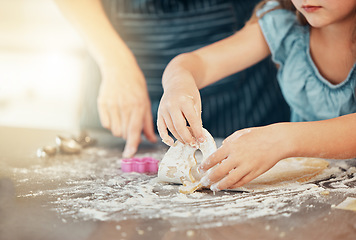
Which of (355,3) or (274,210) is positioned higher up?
(355,3)

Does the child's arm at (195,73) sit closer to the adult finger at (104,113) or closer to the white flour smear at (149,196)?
the white flour smear at (149,196)

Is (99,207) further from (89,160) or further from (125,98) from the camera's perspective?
(125,98)

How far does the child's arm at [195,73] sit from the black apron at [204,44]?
0.17m

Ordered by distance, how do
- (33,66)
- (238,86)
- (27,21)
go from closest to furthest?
(238,86) < (27,21) < (33,66)

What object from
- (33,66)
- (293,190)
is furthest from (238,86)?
(33,66)

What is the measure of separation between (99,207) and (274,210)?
0.30 m

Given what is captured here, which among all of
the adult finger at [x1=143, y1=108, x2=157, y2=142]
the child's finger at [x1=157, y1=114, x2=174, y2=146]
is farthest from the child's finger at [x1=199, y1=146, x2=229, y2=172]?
the adult finger at [x1=143, y1=108, x2=157, y2=142]

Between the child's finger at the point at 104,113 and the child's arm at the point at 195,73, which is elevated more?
the child's arm at the point at 195,73

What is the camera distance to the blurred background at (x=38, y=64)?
3.61 metres

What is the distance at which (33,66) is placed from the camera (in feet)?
13.0

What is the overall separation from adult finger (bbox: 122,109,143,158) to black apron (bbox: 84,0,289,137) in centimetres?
24

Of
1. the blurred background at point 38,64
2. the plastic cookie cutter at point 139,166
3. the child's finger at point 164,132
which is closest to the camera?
the child's finger at point 164,132

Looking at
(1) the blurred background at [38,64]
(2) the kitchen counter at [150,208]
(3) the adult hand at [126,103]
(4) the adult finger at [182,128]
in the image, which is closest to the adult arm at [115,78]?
(3) the adult hand at [126,103]

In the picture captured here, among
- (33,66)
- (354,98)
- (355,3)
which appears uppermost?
(355,3)
